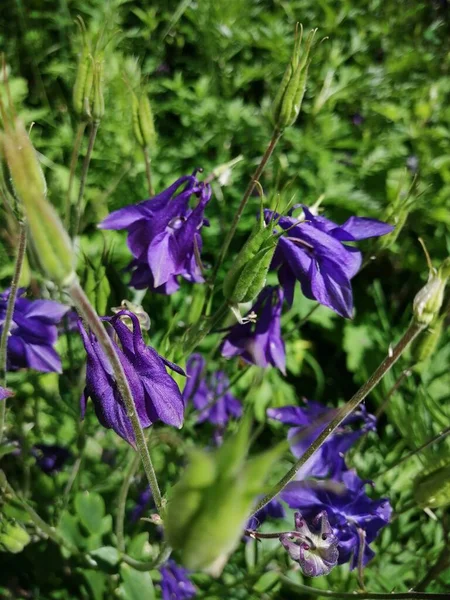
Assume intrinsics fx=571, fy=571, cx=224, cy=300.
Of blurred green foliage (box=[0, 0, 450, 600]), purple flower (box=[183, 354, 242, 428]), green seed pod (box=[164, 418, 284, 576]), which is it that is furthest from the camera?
purple flower (box=[183, 354, 242, 428])

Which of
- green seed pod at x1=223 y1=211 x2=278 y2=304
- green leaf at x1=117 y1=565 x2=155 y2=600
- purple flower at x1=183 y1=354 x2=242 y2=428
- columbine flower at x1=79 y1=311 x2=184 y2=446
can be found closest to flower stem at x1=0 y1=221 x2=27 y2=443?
columbine flower at x1=79 y1=311 x2=184 y2=446

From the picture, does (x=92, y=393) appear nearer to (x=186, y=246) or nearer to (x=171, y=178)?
(x=186, y=246)

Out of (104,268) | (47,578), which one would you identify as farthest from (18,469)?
(104,268)

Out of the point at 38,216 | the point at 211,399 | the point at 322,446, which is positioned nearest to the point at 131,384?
the point at 38,216

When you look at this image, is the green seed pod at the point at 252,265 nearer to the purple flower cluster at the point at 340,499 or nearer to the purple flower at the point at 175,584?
the purple flower cluster at the point at 340,499

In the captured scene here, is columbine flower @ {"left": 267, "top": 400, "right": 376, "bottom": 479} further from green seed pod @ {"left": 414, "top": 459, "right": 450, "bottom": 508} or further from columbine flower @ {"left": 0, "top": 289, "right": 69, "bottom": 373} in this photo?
columbine flower @ {"left": 0, "top": 289, "right": 69, "bottom": 373}

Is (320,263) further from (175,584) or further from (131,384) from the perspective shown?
(175,584)

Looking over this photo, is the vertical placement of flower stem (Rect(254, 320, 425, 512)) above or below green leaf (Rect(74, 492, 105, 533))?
above

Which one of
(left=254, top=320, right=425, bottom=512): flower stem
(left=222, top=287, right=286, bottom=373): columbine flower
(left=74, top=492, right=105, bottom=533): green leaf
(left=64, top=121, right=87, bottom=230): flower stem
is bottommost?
(left=74, top=492, right=105, bottom=533): green leaf
